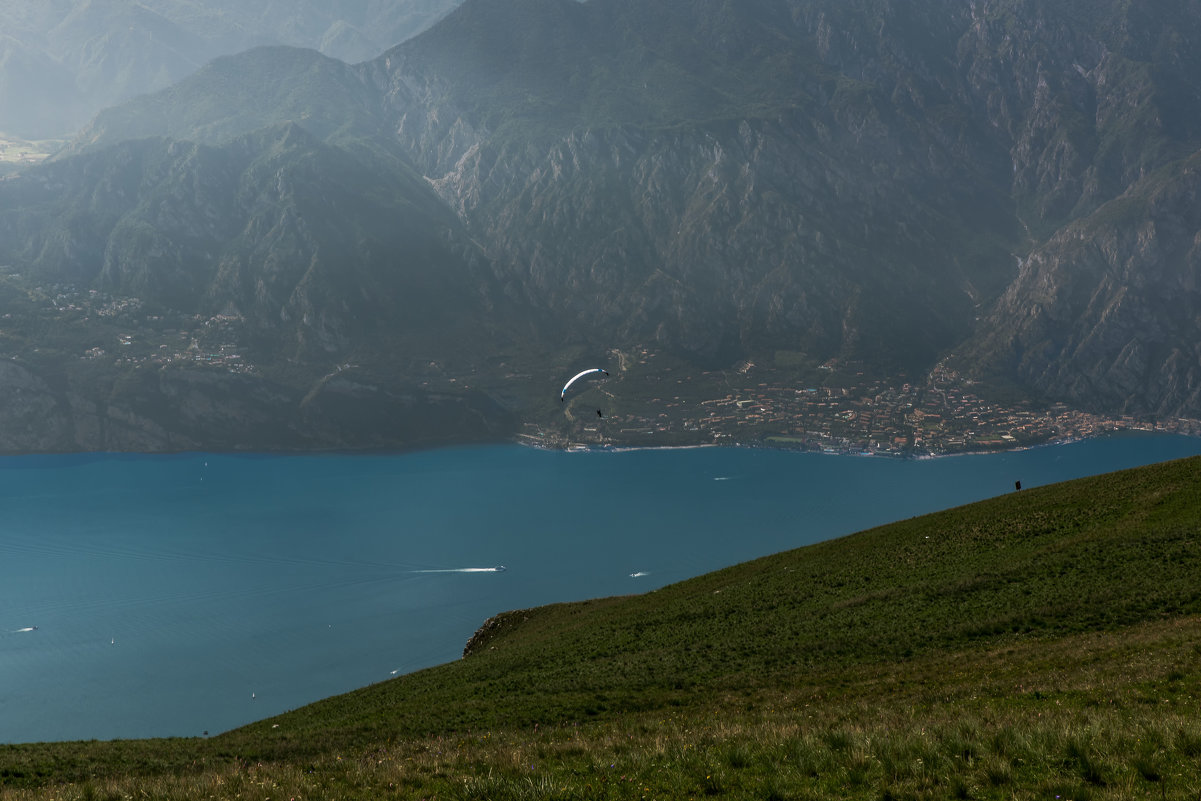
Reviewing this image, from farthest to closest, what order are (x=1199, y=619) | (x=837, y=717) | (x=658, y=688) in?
(x=658, y=688) → (x=1199, y=619) → (x=837, y=717)

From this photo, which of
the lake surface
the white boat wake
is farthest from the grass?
the white boat wake

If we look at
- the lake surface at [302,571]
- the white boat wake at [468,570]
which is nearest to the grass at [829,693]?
the lake surface at [302,571]

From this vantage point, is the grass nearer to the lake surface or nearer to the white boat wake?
the lake surface

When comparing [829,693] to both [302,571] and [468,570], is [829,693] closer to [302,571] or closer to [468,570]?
[468,570]

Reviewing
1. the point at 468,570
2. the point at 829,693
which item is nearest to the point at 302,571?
the point at 468,570

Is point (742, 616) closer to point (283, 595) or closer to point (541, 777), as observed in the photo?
point (541, 777)

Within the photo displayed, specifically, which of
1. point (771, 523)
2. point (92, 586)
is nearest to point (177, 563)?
point (92, 586)
